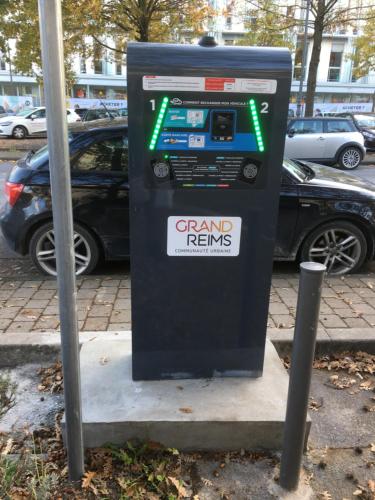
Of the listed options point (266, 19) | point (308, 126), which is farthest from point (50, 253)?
point (266, 19)

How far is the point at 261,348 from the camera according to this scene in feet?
8.82

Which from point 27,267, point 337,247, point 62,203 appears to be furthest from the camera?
point 27,267

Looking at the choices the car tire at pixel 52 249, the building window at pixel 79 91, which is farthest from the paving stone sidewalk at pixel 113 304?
the building window at pixel 79 91

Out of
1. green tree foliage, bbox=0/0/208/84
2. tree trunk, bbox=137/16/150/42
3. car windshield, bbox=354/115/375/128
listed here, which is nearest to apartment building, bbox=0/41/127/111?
green tree foliage, bbox=0/0/208/84

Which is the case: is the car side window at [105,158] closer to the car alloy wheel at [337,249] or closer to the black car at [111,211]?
the black car at [111,211]

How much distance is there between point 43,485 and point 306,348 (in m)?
1.29

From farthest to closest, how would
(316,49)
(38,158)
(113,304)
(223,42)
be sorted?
(223,42) < (316,49) < (38,158) < (113,304)

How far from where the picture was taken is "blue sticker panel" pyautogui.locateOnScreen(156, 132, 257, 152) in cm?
225

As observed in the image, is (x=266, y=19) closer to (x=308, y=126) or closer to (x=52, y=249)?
(x=308, y=126)

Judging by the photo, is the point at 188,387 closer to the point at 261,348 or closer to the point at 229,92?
the point at 261,348

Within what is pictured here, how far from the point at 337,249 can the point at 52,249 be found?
119 inches

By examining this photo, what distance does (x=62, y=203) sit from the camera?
1794 mm

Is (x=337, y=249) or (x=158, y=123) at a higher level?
(x=158, y=123)

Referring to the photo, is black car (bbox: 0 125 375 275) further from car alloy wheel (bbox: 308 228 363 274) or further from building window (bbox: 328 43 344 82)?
building window (bbox: 328 43 344 82)
